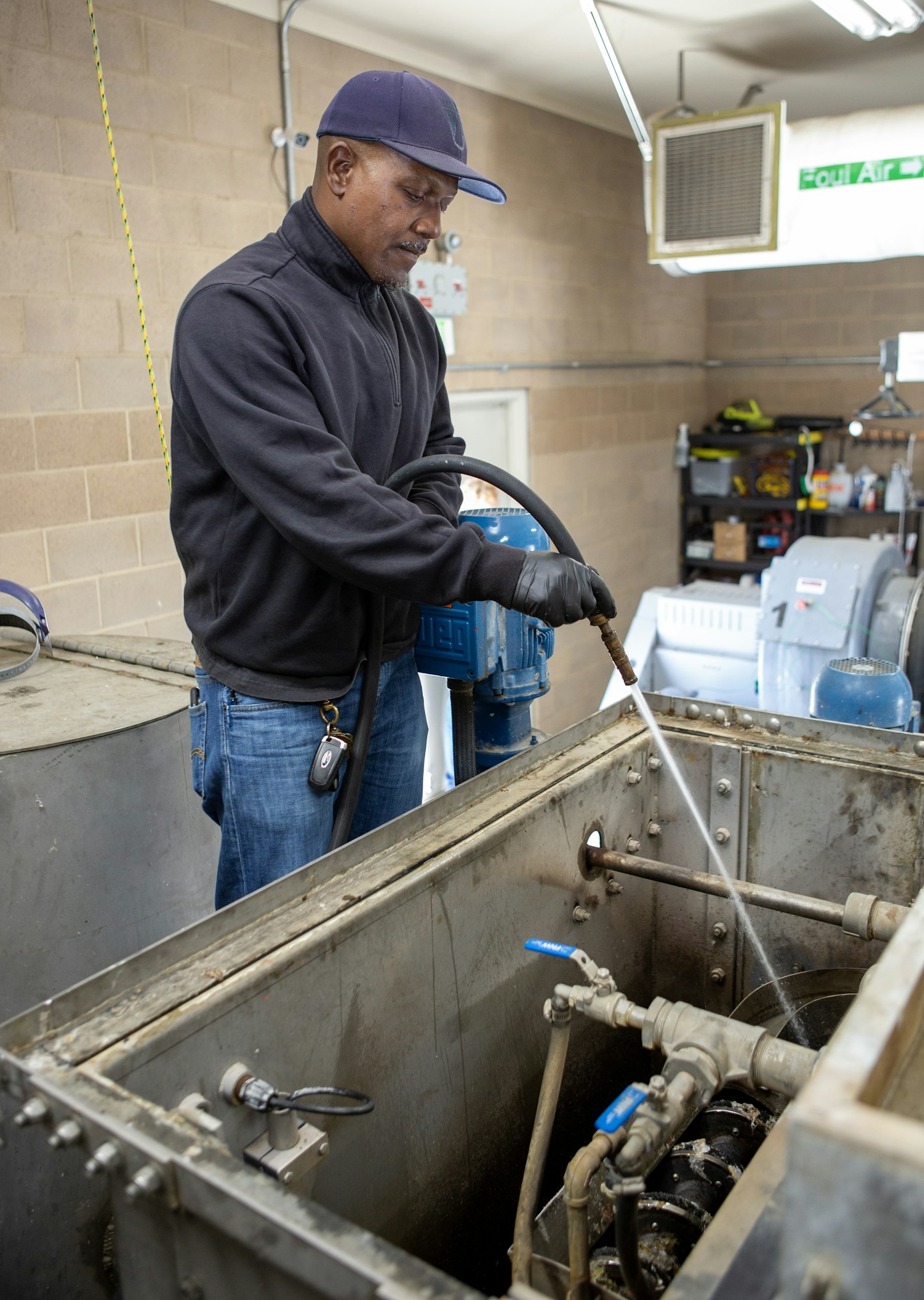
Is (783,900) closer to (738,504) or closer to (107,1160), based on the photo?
(107,1160)

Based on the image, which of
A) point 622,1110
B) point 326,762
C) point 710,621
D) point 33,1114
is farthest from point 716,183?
point 33,1114

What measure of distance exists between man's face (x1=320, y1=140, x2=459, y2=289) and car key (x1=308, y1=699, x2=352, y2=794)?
0.61 meters

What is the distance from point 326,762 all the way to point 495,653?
1.25 feet

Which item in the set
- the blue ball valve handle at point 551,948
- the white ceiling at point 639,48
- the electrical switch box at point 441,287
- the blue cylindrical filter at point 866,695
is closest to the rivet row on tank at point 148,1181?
the blue ball valve handle at point 551,948

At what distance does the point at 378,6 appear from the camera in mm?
3043

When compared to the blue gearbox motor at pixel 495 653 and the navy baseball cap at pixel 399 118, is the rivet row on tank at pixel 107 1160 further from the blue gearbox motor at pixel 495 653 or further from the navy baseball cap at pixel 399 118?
the navy baseball cap at pixel 399 118

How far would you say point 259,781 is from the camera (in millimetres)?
1395

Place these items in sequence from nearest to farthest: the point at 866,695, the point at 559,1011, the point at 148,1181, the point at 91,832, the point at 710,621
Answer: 1. the point at 148,1181
2. the point at 559,1011
3. the point at 91,832
4. the point at 866,695
5. the point at 710,621

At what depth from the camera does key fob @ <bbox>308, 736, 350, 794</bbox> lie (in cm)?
139

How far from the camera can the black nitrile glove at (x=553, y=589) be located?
4.04ft

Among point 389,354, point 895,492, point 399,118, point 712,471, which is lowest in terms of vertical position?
point 895,492

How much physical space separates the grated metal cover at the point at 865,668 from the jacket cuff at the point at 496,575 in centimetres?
100

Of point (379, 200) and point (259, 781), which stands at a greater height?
point (379, 200)

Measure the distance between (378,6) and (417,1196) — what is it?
3143 mm
